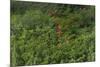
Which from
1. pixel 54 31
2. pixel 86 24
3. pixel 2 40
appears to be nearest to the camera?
pixel 2 40

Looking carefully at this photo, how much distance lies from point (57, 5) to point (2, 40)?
1.95 feet

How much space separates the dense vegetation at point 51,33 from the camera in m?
1.57

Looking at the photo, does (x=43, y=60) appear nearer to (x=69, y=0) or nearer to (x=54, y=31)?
(x=54, y=31)

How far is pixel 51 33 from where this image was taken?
1.65 meters

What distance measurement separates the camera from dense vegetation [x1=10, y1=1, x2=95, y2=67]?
1570 mm

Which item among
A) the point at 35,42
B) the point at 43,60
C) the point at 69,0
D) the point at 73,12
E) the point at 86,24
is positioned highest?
the point at 69,0

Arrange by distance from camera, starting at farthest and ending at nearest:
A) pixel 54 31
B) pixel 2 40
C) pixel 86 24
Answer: pixel 86 24 < pixel 54 31 < pixel 2 40
